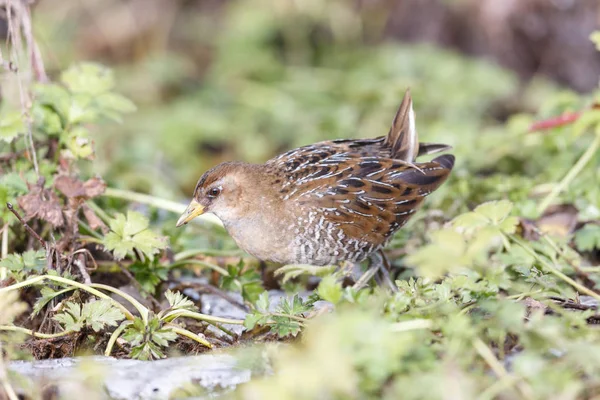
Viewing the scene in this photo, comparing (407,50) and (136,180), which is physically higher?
(407,50)

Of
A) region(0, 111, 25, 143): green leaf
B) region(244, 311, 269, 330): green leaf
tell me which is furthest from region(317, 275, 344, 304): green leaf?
region(0, 111, 25, 143): green leaf

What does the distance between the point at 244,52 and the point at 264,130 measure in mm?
1073

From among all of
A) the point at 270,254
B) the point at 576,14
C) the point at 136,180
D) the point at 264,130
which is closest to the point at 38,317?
the point at 270,254

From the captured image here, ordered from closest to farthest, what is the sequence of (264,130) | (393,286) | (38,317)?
(38,317)
(393,286)
(264,130)

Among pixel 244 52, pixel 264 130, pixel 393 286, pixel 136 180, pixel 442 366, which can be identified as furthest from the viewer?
pixel 244 52

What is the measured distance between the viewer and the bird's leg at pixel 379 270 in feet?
13.2

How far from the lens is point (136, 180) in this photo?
552 cm

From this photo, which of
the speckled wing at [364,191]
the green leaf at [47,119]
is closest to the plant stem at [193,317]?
the speckled wing at [364,191]

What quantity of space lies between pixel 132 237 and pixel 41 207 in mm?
437

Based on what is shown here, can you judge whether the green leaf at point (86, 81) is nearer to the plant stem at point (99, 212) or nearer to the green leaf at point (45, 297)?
the plant stem at point (99, 212)

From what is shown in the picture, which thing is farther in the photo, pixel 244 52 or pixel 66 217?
pixel 244 52

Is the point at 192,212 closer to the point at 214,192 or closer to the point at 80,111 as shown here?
the point at 214,192

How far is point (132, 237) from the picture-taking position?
3.57 metres

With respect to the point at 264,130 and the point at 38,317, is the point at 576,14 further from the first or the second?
the point at 38,317
